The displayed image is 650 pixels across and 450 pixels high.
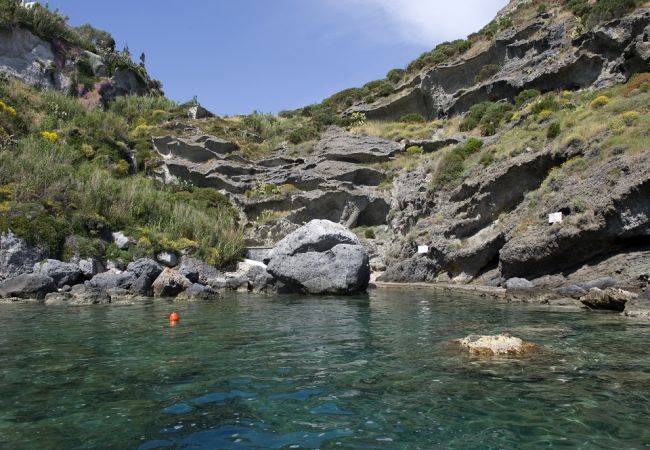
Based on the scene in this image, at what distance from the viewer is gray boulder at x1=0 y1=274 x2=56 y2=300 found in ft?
62.6

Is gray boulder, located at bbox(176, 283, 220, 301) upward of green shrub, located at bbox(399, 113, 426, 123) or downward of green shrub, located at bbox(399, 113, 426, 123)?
downward

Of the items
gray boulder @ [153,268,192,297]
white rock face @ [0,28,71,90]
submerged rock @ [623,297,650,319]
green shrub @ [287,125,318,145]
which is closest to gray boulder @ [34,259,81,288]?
gray boulder @ [153,268,192,297]

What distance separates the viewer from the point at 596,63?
115 feet

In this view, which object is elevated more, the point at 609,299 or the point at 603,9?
the point at 603,9

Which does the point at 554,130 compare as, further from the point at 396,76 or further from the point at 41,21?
the point at 41,21

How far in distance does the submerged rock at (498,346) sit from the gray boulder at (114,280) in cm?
1691

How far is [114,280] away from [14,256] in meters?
4.94

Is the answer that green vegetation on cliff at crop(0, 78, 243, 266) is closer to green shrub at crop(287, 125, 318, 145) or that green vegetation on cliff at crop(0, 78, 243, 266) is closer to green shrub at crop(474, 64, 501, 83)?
green shrub at crop(287, 125, 318, 145)

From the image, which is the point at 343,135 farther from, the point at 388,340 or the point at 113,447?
the point at 113,447

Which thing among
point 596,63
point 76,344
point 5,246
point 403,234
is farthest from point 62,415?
point 596,63

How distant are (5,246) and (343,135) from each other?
3119cm

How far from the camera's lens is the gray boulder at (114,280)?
20906 millimetres

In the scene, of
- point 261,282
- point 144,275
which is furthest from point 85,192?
point 261,282

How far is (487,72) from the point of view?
46.9 metres
